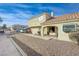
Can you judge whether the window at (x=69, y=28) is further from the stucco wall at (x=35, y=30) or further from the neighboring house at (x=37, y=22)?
Result: the stucco wall at (x=35, y=30)

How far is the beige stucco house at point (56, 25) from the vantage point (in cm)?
605

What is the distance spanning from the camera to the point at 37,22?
623 cm

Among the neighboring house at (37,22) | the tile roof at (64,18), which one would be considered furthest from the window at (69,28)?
the neighboring house at (37,22)

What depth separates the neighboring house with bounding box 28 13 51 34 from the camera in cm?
608

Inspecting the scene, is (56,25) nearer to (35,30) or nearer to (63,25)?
(63,25)

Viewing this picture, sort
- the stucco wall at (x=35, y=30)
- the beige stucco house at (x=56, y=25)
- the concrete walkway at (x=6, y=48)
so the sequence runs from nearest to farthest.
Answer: the concrete walkway at (x=6, y=48) → the beige stucco house at (x=56, y=25) → the stucco wall at (x=35, y=30)

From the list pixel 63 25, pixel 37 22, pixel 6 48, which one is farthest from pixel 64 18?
pixel 6 48

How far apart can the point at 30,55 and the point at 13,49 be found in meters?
0.63

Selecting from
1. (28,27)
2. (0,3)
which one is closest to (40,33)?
(28,27)

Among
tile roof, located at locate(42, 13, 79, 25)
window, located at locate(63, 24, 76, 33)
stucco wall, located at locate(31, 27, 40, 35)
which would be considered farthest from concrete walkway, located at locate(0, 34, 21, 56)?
window, located at locate(63, 24, 76, 33)

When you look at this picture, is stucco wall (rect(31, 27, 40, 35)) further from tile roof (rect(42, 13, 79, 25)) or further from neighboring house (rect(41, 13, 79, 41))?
tile roof (rect(42, 13, 79, 25))

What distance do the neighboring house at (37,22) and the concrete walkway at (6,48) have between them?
83cm

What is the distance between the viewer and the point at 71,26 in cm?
608

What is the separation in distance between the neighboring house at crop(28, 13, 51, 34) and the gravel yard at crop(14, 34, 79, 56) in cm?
29
